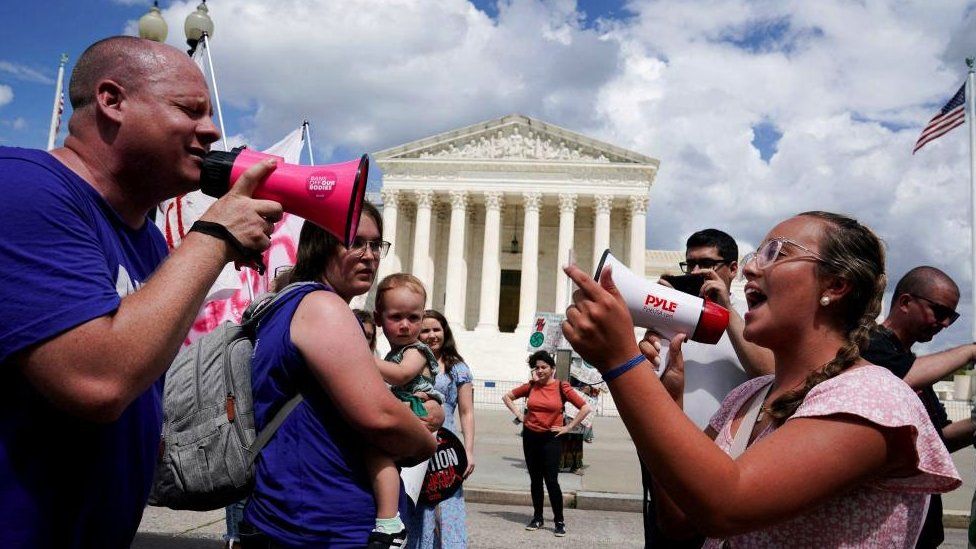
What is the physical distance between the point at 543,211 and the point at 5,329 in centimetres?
4685

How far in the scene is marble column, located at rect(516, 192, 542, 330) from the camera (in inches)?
1702

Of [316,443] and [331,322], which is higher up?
[331,322]

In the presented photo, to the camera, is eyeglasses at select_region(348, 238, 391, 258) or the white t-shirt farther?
the white t-shirt

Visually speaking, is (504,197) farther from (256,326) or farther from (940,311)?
(256,326)

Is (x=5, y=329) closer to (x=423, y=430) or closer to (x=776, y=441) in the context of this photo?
(x=423, y=430)

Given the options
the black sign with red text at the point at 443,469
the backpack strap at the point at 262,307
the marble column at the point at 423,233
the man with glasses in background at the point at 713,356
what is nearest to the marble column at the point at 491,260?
the marble column at the point at 423,233

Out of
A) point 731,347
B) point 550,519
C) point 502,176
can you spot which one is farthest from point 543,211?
point 731,347

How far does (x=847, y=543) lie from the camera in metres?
1.59

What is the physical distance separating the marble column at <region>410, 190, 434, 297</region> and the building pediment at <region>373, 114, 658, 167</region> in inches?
102

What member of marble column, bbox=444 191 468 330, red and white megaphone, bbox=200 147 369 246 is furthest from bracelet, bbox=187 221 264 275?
marble column, bbox=444 191 468 330

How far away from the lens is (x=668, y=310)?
90.1 inches

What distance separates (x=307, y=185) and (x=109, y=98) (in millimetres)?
501

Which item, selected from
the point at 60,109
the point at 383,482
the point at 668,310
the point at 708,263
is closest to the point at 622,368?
the point at 668,310

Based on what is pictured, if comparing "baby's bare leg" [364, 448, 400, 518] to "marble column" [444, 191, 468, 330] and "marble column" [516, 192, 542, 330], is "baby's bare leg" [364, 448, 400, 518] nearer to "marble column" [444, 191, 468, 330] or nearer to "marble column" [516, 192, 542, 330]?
"marble column" [516, 192, 542, 330]
